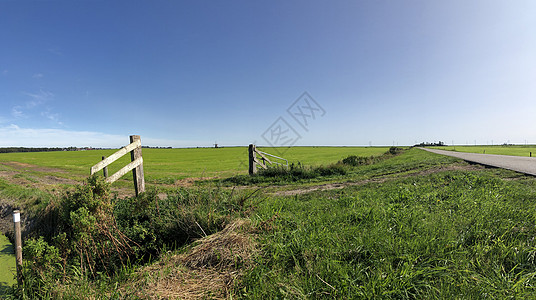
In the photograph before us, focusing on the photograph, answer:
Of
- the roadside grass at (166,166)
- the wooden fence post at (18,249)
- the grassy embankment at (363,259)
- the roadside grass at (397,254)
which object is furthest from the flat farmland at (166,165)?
the roadside grass at (397,254)

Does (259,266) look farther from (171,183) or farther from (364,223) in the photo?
(171,183)

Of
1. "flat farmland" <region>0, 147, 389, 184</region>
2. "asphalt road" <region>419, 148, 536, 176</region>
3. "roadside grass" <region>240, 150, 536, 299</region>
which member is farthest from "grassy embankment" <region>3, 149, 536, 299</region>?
"asphalt road" <region>419, 148, 536, 176</region>

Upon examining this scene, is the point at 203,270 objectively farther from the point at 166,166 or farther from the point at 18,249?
the point at 166,166

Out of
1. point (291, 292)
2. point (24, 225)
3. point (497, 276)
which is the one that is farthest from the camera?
point (24, 225)

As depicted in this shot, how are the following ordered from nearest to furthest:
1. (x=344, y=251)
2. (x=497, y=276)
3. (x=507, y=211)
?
1. (x=497, y=276)
2. (x=344, y=251)
3. (x=507, y=211)

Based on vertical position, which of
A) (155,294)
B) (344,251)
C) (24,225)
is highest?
(344,251)

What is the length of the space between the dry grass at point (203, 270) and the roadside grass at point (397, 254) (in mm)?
248

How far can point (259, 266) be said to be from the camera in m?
2.74

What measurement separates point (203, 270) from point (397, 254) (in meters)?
2.63

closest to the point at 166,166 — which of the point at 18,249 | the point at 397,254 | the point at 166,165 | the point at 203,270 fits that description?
the point at 166,165

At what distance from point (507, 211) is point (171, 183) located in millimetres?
14748

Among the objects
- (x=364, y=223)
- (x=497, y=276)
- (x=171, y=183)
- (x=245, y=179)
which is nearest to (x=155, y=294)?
(x=364, y=223)

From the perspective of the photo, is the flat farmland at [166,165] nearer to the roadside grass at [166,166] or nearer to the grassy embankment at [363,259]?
the roadside grass at [166,166]

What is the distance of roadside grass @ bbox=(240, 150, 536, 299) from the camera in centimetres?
225
